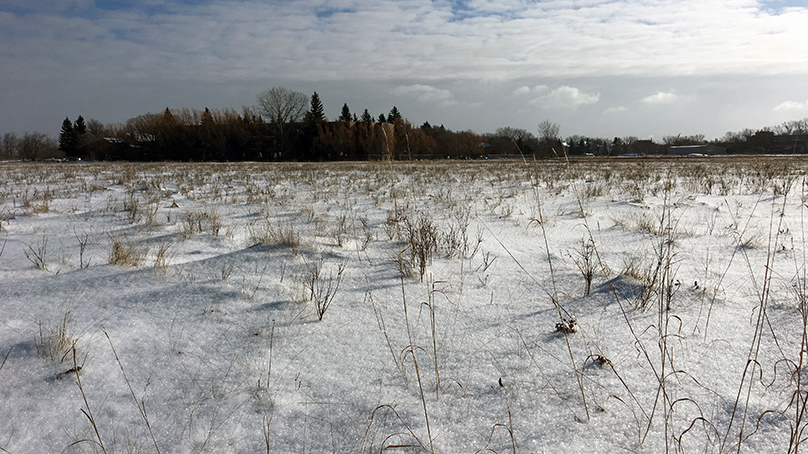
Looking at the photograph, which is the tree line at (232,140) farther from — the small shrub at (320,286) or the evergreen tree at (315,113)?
the small shrub at (320,286)

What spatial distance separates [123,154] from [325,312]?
241ft

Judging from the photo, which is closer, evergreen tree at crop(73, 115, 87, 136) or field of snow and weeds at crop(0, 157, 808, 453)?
field of snow and weeds at crop(0, 157, 808, 453)

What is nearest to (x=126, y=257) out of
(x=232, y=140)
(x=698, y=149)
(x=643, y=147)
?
(x=232, y=140)

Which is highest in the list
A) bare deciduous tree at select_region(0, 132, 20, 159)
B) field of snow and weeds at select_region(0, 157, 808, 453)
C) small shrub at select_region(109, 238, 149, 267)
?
bare deciduous tree at select_region(0, 132, 20, 159)

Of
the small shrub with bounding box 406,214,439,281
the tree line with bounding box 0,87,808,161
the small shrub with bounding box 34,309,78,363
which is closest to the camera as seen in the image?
the small shrub with bounding box 34,309,78,363

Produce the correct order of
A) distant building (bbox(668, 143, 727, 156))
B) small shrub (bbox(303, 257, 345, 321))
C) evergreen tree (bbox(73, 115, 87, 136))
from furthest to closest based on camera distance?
distant building (bbox(668, 143, 727, 156)), evergreen tree (bbox(73, 115, 87, 136)), small shrub (bbox(303, 257, 345, 321))

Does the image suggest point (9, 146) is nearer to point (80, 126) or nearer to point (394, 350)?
point (80, 126)

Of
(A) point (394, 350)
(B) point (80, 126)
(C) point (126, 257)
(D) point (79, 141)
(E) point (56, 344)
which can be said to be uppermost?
(B) point (80, 126)

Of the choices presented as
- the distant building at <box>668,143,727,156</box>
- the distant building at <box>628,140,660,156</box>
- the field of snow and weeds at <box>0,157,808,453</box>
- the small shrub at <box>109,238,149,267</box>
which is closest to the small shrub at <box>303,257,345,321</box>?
the field of snow and weeds at <box>0,157,808,453</box>

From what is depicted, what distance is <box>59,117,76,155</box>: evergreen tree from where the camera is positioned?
214 ft

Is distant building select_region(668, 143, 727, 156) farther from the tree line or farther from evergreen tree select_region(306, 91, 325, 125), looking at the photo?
evergreen tree select_region(306, 91, 325, 125)

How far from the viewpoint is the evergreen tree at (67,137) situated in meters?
65.2

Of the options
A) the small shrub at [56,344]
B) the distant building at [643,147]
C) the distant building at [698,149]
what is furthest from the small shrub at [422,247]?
the distant building at [698,149]

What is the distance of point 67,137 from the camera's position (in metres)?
66.6
